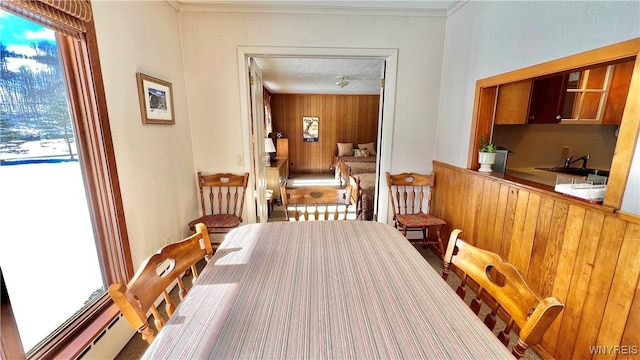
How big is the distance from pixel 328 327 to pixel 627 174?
1.48m

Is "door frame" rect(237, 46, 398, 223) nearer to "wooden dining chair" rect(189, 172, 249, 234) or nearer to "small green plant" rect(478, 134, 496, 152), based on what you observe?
"wooden dining chair" rect(189, 172, 249, 234)

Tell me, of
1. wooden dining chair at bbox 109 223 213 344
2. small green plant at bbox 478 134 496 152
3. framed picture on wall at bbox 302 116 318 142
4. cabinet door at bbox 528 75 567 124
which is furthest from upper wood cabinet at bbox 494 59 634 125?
framed picture on wall at bbox 302 116 318 142

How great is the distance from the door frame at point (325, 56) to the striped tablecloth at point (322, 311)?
1586 mm

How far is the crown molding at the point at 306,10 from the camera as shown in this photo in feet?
7.66

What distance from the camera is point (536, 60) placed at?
162 cm

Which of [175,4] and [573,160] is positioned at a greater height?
[175,4]

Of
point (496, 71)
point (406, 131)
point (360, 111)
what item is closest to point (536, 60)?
point (496, 71)

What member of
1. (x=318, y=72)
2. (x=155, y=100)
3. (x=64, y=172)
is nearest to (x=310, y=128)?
(x=318, y=72)

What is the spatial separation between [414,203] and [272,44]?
86.9 inches

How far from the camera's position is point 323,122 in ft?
24.7

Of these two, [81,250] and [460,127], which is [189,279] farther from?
[460,127]

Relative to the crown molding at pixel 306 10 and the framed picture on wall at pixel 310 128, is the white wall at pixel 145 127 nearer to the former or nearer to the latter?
the crown molding at pixel 306 10

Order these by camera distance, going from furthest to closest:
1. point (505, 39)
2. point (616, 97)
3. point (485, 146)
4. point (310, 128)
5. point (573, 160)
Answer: point (310, 128) → point (573, 160) → point (616, 97) → point (485, 146) → point (505, 39)

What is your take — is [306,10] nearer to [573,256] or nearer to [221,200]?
[221,200]
